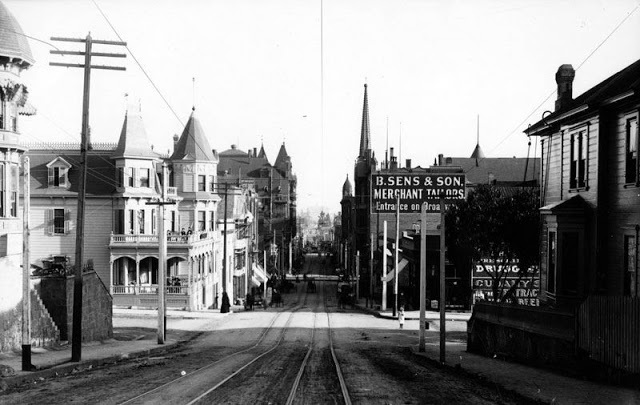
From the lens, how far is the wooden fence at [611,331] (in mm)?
14292

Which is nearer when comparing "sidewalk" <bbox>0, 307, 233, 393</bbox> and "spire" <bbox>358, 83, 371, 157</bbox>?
"sidewalk" <bbox>0, 307, 233, 393</bbox>

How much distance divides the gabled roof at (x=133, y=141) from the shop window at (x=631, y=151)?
34.5 meters

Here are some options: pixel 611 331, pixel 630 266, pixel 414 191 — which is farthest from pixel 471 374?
pixel 414 191

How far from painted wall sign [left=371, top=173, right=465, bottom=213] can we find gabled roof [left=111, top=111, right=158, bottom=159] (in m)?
28.1

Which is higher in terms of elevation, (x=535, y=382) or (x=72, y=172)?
(x=72, y=172)

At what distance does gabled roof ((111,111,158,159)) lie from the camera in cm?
4600

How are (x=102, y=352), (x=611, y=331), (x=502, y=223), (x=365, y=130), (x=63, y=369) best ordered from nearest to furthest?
1. (x=611, y=331)
2. (x=63, y=369)
3. (x=102, y=352)
4. (x=502, y=223)
5. (x=365, y=130)

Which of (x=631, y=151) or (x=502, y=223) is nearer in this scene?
(x=631, y=151)

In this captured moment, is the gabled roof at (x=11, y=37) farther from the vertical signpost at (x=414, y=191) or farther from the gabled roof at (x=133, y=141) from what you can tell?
the gabled roof at (x=133, y=141)

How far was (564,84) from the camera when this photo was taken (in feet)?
90.5

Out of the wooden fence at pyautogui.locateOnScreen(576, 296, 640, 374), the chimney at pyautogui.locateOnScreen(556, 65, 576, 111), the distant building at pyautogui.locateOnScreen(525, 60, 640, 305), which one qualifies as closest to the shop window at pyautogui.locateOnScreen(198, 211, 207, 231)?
the chimney at pyautogui.locateOnScreen(556, 65, 576, 111)

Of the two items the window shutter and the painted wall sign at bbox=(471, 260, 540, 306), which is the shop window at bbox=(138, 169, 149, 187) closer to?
the window shutter

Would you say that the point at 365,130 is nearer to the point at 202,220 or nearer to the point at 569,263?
the point at 202,220

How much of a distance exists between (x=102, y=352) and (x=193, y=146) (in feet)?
109
